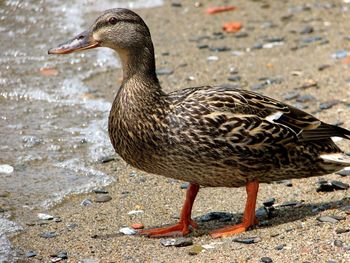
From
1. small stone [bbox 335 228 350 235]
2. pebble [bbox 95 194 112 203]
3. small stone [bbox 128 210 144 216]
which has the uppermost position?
small stone [bbox 335 228 350 235]

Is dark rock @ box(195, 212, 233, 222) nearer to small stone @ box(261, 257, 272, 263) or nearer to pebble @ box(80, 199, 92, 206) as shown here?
pebble @ box(80, 199, 92, 206)

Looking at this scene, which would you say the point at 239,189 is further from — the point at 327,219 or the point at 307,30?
the point at 307,30

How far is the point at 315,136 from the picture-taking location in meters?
7.25

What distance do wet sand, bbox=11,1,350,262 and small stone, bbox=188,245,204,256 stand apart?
0.03 m

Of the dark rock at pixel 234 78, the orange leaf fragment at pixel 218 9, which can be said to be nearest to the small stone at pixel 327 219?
the dark rock at pixel 234 78

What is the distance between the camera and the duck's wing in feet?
23.1

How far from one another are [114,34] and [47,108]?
290 centimetres

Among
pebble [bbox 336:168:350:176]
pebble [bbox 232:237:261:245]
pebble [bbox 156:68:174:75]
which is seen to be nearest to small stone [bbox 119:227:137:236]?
pebble [bbox 232:237:261:245]

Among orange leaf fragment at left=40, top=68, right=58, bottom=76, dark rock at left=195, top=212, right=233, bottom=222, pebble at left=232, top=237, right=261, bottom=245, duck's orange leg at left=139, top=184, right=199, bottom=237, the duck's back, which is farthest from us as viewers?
orange leaf fragment at left=40, top=68, right=58, bottom=76

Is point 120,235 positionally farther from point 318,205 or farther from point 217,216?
point 318,205

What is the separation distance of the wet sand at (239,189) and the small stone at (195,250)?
0.10ft

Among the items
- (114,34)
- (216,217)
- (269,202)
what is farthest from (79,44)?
(269,202)

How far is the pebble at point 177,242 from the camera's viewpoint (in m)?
6.96

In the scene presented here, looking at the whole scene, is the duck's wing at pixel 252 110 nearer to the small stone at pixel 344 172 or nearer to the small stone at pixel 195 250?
the small stone at pixel 344 172
